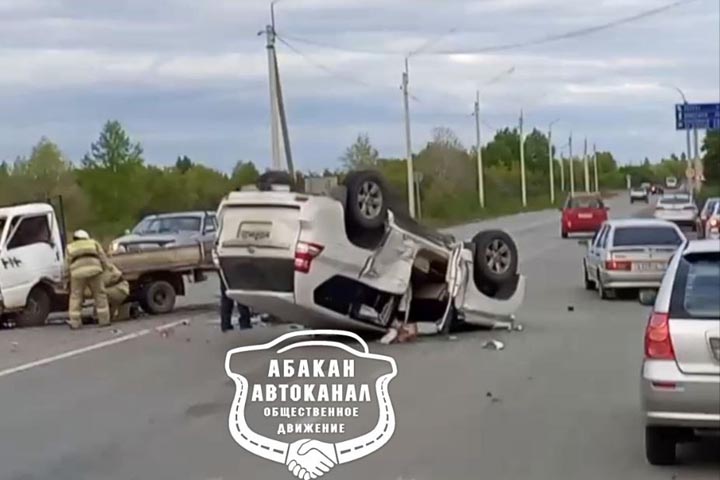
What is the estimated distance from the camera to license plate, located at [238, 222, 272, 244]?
1812 centimetres

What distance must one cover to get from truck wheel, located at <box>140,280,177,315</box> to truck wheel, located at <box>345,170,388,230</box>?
24.7 ft

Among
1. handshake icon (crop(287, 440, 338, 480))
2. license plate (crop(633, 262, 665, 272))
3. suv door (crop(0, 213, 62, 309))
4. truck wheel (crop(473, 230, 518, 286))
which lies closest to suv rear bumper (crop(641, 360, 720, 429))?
handshake icon (crop(287, 440, 338, 480))

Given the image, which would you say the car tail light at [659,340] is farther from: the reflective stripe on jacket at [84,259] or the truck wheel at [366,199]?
the reflective stripe on jacket at [84,259]

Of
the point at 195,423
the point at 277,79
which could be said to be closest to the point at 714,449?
the point at 195,423

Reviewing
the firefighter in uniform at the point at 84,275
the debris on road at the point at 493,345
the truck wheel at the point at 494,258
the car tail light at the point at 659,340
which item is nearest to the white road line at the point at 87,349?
the firefighter in uniform at the point at 84,275

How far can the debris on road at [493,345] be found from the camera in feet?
59.4

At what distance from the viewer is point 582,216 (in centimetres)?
5622

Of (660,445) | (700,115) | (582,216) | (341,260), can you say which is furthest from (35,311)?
(700,115)

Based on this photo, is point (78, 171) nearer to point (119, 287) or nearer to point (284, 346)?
point (119, 287)

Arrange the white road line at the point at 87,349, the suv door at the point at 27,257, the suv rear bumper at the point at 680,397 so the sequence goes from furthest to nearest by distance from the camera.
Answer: the suv door at the point at 27,257 → the white road line at the point at 87,349 → the suv rear bumper at the point at 680,397

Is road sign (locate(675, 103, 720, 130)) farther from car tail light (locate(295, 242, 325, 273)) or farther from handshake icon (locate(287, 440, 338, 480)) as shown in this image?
handshake icon (locate(287, 440, 338, 480))

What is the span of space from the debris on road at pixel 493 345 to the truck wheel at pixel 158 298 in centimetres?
838

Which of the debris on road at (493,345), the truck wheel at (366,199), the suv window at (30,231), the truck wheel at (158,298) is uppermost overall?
the truck wheel at (366,199)

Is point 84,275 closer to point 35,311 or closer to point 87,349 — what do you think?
point 35,311
